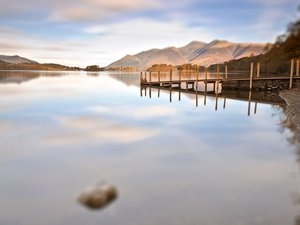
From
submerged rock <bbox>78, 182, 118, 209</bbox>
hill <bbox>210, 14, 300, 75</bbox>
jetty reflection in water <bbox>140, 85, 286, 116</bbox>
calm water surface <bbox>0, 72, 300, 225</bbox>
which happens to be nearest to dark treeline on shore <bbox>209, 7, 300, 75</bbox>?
hill <bbox>210, 14, 300, 75</bbox>

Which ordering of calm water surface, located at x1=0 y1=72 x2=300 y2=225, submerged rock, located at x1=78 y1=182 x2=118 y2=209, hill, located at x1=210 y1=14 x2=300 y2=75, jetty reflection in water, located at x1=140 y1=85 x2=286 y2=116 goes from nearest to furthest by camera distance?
calm water surface, located at x1=0 y1=72 x2=300 y2=225, submerged rock, located at x1=78 y1=182 x2=118 y2=209, jetty reflection in water, located at x1=140 y1=85 x2=286 y2=116, hill, located at x1=210 y1=14 x2=300 y2=75

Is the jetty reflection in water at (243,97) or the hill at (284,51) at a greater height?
the hill at (284,51)

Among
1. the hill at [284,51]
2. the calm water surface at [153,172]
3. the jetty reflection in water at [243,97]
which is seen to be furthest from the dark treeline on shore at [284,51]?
the calm water surface at [153,172]

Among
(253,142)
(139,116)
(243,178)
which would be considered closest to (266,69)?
(139,116)

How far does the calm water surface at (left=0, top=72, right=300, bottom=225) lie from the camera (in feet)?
17.6

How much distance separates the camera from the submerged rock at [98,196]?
575cm

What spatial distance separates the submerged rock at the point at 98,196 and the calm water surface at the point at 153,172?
0.58 feet

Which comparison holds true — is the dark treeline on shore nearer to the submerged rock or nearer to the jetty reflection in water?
the jetty reflection in water

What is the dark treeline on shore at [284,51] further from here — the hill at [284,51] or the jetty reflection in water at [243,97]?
the jetty reflection in water at [243,97]

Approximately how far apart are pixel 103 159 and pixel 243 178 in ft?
13.7

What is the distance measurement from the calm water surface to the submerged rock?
176 millimetres

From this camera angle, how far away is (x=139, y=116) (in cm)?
1767

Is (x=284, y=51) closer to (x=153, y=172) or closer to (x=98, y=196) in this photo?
(x=153, y=172)

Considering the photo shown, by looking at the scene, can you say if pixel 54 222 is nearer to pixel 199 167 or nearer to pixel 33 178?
pixel 33 178
